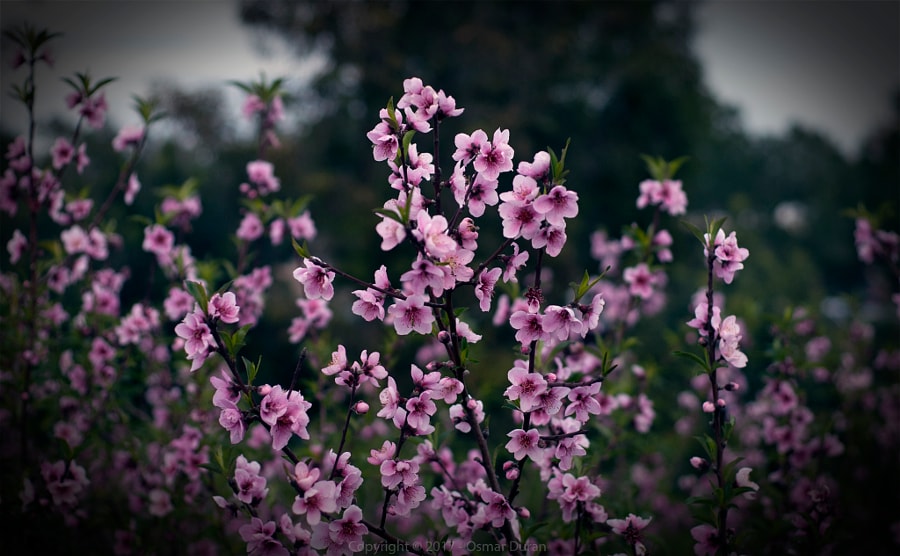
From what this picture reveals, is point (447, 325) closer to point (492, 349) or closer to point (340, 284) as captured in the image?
point (492, 349)

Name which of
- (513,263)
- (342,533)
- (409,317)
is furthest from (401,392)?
(513,263)

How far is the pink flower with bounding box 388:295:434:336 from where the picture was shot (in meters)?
1.90

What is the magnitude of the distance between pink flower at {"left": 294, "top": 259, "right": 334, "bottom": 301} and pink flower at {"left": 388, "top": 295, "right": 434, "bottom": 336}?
281 millimetres

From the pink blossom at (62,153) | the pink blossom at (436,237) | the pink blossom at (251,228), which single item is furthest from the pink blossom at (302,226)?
the pink blossom at (436,237)

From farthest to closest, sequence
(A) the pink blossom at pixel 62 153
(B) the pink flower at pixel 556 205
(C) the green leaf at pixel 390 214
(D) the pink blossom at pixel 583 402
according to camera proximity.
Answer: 1. (A) the pink blossom at pixel 62 153
2. (D) the pink blossom at pixel 583 402
3. (B) the pink flower at pixel 556 205
4. (C) the green leaf at pixel 390 214

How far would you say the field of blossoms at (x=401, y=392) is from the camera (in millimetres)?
1987

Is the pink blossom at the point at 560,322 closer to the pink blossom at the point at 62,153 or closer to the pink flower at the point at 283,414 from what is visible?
the pink flower at the point at 283,414

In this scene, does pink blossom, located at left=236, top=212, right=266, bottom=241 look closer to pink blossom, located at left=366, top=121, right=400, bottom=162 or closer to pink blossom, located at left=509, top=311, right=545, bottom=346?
pink blossom, located at left=366, top=121, right=400, bottom=162

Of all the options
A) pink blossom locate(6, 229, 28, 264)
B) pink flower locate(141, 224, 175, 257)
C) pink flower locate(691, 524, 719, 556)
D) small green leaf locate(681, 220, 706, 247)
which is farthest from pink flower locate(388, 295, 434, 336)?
pink blossom locate(6, 229, 28, 264)

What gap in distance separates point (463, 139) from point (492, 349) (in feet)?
31.1

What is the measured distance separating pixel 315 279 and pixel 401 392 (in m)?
1.42

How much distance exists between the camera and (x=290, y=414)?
1.95 meters

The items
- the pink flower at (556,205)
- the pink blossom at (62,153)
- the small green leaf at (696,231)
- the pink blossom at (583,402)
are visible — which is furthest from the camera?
the pink blossom at (62,153)

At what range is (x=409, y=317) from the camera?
194cm
